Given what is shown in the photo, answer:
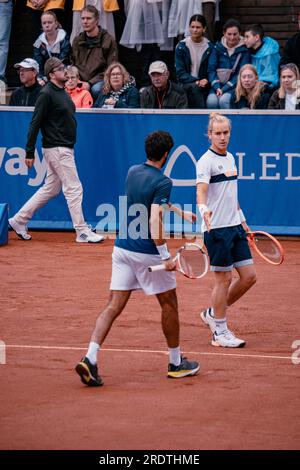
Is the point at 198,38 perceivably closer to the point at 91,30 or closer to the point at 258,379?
the point at 91,30

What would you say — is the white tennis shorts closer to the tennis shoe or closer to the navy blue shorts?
the tennis shoe

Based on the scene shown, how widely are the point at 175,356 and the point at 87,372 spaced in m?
0.75

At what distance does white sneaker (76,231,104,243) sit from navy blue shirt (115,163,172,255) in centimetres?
654

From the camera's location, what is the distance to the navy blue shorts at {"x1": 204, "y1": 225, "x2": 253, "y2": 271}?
9734 mm

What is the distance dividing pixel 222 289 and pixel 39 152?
6.56 meters

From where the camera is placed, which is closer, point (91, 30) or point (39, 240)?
point (39, 240)

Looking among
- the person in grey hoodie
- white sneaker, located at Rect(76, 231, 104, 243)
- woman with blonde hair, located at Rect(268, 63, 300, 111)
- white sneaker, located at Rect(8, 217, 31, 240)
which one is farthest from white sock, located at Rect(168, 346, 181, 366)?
the person in grey hoodie

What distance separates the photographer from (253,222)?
50.6 feet

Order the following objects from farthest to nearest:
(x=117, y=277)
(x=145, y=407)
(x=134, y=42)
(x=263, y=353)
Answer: (x=134, y=42)
(x=263, y=353)
(x=117, y=277)
(x=145, y=407)

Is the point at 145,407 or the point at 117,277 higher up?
the point at 117,277

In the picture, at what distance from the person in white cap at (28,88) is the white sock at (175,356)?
315 inches

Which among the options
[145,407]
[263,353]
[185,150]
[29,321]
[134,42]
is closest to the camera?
[145,407]

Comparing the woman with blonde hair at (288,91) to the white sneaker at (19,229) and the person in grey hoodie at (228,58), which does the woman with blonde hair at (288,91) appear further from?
the white sneaker at (19,229)

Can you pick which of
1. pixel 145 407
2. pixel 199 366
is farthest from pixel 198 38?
pixel 145 407
